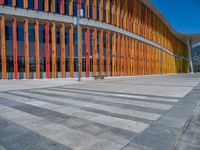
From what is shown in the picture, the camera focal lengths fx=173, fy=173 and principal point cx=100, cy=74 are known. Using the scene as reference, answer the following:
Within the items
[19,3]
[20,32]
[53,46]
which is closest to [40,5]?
[19,3]

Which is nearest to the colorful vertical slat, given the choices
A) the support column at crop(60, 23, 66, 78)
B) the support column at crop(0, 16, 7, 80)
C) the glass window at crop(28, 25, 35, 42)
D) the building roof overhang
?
the support column at crop(60, 23, 66, 78)

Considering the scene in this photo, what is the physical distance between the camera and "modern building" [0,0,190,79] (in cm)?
2541

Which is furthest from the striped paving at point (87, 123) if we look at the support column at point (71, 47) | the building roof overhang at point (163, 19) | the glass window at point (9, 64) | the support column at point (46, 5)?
the building roof overhang at point (163, 19)

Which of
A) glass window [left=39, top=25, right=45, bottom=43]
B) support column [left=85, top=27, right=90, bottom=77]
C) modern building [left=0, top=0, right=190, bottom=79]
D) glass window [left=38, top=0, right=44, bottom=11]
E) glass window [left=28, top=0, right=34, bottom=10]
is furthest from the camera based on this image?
support column [left=85, top=27, right=90, bottom=77]

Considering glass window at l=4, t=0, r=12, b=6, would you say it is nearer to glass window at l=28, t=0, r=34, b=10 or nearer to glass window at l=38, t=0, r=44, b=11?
glass window at l=28, t=0, r=34, b=10

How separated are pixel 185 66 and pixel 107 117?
10378 centimetres

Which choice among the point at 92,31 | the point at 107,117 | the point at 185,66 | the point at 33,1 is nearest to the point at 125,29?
the point at 92,31

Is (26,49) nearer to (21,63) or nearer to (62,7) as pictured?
(21,63)

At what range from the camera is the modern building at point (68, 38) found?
2541cm

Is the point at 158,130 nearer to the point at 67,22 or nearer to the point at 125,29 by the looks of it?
the point at 67,22

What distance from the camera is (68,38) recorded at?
30.0 metres

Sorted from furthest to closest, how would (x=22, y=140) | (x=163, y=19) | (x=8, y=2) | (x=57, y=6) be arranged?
(x=163, y=19)
(x=57, y=6)
(x=8, y=2)
(x=22, y=140)

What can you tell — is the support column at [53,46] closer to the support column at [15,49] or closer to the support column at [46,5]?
the support column at [46,5]

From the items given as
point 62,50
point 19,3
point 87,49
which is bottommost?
point 62,50
